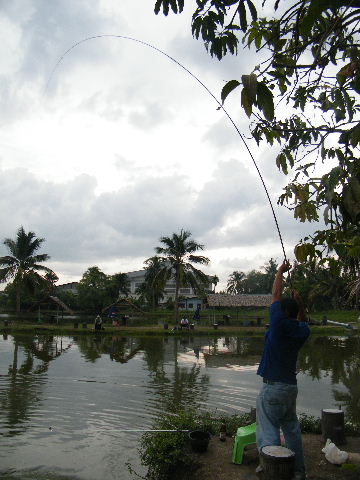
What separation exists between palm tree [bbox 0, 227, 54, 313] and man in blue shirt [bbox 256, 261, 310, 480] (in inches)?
1231

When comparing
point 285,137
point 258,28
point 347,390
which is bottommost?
point 347,390

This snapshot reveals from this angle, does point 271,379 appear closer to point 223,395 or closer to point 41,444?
Result: point 41,444

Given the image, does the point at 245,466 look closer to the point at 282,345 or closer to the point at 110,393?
the point at 282,345

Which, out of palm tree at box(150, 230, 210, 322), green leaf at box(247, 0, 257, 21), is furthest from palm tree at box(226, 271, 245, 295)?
green leaf at box(247, 0, 257, 21)

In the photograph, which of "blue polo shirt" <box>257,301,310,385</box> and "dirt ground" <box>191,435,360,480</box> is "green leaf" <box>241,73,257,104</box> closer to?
"blue polo shirt" <box>257,301,310,385</box>

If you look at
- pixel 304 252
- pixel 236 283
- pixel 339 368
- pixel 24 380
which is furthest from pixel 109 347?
pixel 236 283

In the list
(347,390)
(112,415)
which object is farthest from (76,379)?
(347,390)

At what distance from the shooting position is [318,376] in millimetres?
12867

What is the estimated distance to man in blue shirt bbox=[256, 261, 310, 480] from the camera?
3.63 metres

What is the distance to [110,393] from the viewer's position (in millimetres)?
9602

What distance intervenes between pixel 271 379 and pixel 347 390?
822 cm

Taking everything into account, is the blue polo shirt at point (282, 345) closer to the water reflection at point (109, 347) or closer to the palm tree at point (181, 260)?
the water reflection at point (109, 347)

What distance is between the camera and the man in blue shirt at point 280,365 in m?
3.63

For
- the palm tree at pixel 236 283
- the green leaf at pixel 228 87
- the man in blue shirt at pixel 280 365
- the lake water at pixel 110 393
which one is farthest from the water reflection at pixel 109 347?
Result: the palm tree at pixel 236 283
